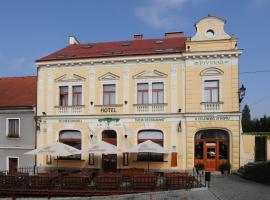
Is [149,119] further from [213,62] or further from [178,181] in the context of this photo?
[178,181]

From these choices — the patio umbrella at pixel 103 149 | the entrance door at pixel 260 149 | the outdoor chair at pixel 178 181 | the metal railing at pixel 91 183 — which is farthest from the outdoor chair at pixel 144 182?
the entrance door at pixel 260 149

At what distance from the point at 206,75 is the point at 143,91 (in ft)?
13.6

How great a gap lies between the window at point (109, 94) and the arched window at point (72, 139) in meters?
2.89

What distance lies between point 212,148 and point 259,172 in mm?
4496

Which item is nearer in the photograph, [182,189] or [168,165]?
[182,189]

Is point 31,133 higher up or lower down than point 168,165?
higher up

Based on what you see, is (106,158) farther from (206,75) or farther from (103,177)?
(206,75)

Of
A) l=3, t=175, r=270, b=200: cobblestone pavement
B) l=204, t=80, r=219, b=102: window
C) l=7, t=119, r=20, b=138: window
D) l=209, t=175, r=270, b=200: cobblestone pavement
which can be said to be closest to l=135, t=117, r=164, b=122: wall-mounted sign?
l=204, t=80, r=219, b=102: window

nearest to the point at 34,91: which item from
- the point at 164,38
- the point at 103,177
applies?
the point at 164,38

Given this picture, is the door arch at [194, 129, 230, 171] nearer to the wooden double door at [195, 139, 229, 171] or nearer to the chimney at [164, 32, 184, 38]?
the wooden double door at [195, 139, 229, 171]

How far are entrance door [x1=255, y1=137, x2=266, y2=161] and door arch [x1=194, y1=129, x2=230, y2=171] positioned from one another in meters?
1.93

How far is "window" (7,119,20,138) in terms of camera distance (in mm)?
25812

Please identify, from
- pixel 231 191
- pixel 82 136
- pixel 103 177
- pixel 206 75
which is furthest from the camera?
pixel 82 136

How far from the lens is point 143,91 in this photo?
23.8 metres
